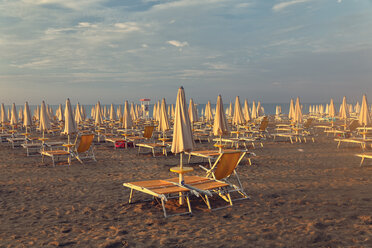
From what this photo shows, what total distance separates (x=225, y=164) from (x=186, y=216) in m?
1.19

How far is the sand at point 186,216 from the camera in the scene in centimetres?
396

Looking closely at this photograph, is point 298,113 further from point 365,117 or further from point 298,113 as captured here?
point 365,117

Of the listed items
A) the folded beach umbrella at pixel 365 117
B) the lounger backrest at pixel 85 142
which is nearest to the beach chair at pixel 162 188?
the lounger backrest at pixel 85 142

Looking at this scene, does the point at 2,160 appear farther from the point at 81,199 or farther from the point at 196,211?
the point at 196,211

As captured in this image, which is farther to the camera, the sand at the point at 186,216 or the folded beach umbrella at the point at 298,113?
the folded beach umbrella at the point at 298,113

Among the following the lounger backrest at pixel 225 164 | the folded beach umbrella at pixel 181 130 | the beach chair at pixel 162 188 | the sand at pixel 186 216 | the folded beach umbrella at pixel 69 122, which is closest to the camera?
the sand at pixel 186 216

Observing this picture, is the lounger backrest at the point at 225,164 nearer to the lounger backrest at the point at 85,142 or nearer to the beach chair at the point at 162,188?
the beach chair at the point at 162,188

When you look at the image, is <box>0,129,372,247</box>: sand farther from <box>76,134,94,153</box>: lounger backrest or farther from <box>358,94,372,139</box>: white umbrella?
<box>358,94,372,139</box>: white umbrella

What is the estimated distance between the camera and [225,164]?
555cm

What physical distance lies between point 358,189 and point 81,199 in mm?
5494

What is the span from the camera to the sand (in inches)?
156

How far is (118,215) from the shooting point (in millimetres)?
4930

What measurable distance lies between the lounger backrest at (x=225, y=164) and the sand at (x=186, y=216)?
52cm

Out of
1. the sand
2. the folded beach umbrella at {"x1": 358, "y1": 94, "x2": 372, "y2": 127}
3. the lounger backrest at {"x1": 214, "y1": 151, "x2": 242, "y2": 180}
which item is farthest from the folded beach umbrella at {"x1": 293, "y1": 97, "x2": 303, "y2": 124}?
the lounger backrest at {"x1": 214, "y1": 151, "x2": 242, "y2": 180}
